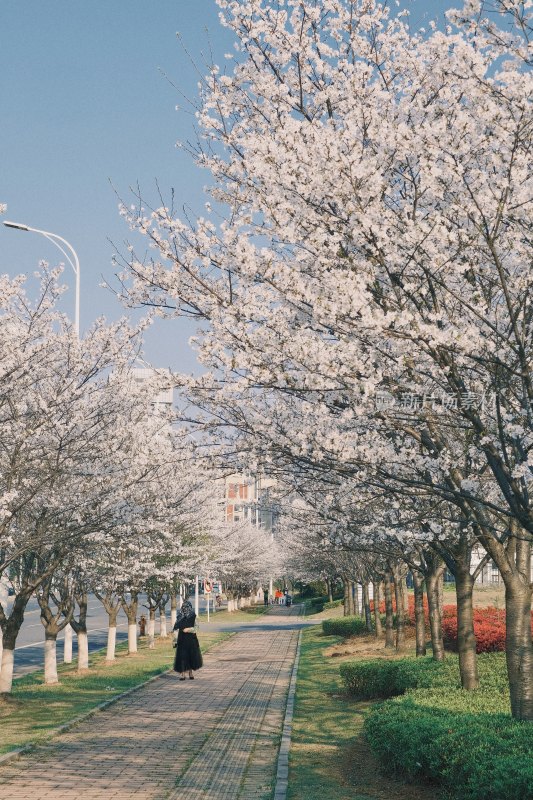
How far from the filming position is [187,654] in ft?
72.0

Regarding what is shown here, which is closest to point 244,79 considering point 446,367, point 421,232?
point 421,232

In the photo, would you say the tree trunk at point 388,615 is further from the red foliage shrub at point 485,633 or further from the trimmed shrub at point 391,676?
the trimmed shrub at point 391,676

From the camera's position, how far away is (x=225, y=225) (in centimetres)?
892

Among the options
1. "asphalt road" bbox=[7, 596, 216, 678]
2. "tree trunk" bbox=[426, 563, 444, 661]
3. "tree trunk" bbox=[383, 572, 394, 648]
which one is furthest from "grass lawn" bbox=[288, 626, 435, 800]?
"asphalt road" bbox=[7, 596, 216, 678]

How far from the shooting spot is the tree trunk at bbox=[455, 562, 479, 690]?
12516 millimetres

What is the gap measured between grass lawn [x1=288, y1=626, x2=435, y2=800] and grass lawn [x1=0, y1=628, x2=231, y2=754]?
13.2ft

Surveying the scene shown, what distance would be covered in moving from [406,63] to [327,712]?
11276 mm

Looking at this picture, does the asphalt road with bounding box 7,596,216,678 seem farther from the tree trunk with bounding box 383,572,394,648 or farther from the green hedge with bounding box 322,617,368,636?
the tree trunk with bounding box 383,572,394,648

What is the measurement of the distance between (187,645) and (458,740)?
580 inches

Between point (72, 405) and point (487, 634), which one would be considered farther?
point (487, 634)

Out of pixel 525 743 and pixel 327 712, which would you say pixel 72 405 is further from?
pixel 525 743

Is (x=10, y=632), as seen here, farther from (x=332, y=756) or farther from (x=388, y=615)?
(x=388, y=615)

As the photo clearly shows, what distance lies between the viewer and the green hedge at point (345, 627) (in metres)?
34.1

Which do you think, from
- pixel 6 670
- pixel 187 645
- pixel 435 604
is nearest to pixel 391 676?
pixel 435 604
